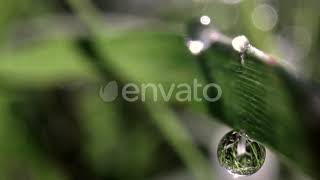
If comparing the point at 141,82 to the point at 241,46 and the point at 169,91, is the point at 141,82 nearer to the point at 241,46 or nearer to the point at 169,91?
the point at 169,91

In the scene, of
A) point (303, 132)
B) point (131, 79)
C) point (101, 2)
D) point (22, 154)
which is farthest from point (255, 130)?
point (101, 2)

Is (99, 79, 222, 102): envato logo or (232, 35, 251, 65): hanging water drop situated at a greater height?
(232, 35, 251, 65): hanging water drop

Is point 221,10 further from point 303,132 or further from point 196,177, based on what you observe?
point 303,132

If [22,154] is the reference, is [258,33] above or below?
above

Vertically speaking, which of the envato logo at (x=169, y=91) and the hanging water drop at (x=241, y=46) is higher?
the hanging water drop at (x=241, y=46)
